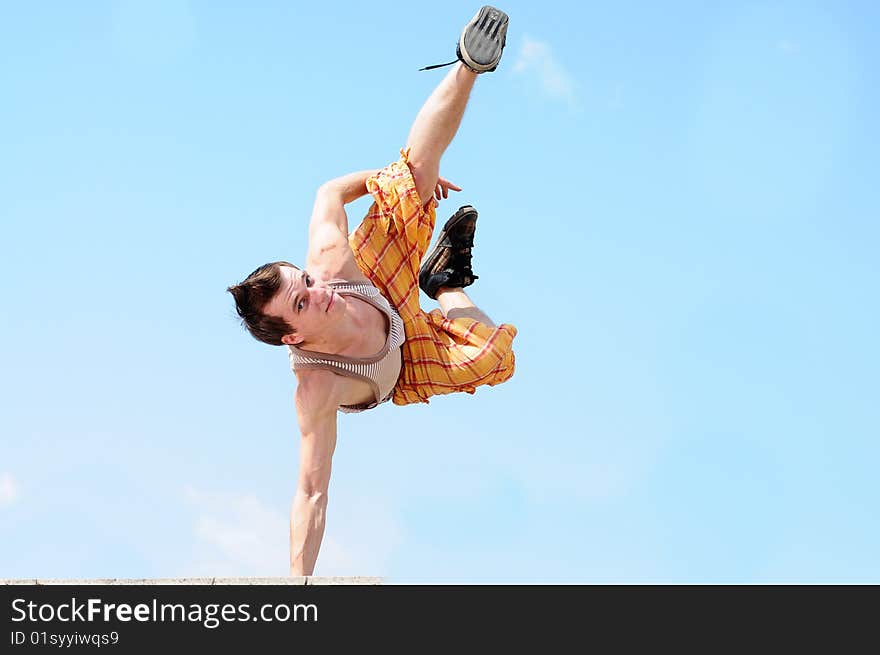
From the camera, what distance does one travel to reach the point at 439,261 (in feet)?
21.0

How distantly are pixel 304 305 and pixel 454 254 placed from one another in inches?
48.6

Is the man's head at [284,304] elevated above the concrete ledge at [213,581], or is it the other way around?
the man's head at [284,304]

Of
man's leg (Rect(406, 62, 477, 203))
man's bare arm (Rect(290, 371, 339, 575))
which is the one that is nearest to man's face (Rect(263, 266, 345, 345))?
man's bare arm (Rect(290, 371, 339, 575))

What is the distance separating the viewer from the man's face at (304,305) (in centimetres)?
539

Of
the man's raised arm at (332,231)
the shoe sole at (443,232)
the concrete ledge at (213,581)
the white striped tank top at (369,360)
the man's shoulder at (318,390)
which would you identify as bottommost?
the concrete ledge at (213,581)

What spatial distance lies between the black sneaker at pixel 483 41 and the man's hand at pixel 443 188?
2.31 feet

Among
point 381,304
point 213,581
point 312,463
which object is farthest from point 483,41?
point 213,581

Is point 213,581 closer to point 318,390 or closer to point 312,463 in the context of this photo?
point 312,463

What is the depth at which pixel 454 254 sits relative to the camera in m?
6.39

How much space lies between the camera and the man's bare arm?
212 inches

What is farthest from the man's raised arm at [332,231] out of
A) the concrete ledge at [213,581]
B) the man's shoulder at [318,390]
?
the concrete ledge at [213,581]

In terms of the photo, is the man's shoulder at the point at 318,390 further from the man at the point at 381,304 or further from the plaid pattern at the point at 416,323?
the plaid pattern at the point at 416,323

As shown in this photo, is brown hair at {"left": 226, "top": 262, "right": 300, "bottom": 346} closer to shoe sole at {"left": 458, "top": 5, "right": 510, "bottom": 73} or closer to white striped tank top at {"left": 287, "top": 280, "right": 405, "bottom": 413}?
white striped tank top at {"left": 287, "top": 280, "right": 405, "bottom": 413}
